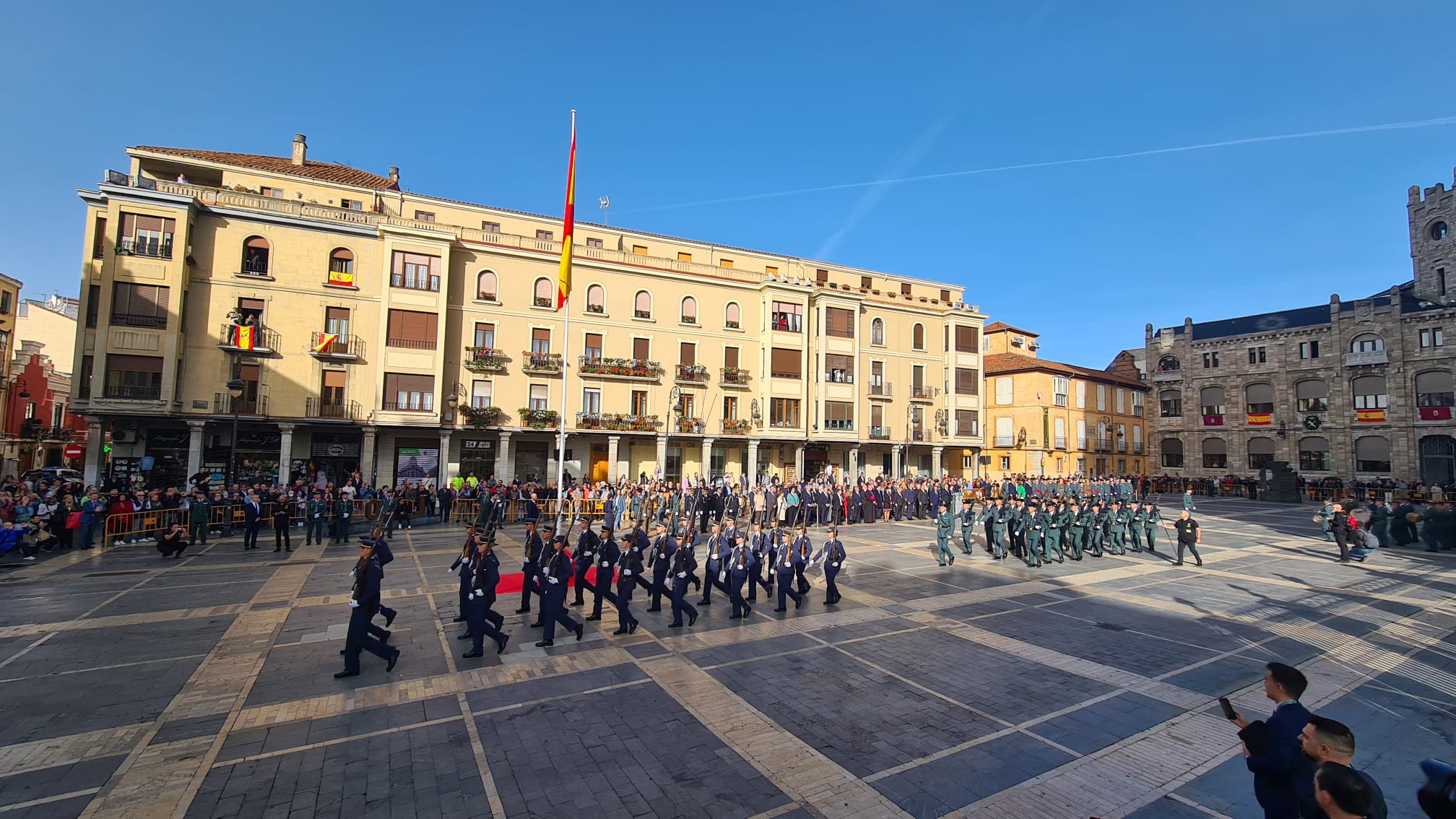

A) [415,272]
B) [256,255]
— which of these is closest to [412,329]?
[415,272]

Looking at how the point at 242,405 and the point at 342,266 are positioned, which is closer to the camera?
the point at 242,405

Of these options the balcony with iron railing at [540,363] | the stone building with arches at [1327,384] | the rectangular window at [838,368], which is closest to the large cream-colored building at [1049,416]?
the stone building with arches at [1327,384]

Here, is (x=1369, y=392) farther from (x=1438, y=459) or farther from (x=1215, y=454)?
(x=1215, y=454)

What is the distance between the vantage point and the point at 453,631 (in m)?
10.8

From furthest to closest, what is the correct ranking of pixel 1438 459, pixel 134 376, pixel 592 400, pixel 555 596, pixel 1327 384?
pixel 1327 384
pixel 1438 459
pixel 592 400
pixel 134 376
pixel 555 596

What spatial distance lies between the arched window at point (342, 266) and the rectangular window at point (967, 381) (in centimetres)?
3869

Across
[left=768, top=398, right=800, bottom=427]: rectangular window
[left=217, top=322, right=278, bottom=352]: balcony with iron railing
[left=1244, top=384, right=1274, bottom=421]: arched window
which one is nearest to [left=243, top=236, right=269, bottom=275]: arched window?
[left=217, top=322, right=278, bottom=352]: balcony with iron railing

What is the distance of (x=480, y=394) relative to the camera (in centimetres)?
3338

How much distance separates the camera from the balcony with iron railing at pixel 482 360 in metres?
33.1

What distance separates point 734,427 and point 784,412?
3726 millimetres

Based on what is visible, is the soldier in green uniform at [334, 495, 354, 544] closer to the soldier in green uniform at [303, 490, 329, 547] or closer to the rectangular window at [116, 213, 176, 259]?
the soldier in green uniform at [303, 490, 329, 547]

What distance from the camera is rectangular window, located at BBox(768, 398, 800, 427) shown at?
129 feet

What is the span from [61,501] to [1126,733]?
89.1 feet

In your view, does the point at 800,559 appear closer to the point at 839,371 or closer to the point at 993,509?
the point at 993,509
